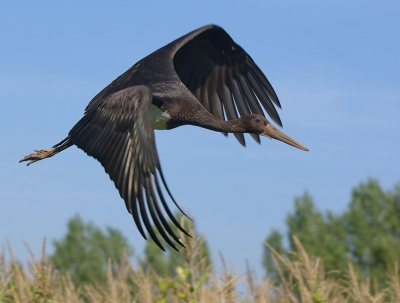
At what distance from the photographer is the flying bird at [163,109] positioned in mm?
5902

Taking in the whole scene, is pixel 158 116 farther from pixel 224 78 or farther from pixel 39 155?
pixel 224 78

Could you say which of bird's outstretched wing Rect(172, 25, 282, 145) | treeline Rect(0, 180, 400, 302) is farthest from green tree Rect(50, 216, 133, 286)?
bird's outstretched wing Rect(172, 25, 282, 145)

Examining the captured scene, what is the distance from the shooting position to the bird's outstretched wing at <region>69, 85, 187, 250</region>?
18.8ft

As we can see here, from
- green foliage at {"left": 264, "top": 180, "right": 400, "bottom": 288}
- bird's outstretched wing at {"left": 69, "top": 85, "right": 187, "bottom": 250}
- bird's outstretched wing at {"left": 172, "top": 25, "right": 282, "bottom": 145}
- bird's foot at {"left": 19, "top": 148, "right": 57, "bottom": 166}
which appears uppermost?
green foliage at {"left": 264, "top": 180, "right": 400, "bottom": 288}

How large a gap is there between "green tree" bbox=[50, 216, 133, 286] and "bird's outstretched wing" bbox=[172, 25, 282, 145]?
52252 millimetres

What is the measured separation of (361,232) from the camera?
165 ft

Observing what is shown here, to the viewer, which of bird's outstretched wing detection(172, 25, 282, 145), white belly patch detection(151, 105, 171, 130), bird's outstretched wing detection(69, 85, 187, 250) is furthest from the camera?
bird's outstretched wing detection(172, 25, 282, 145)

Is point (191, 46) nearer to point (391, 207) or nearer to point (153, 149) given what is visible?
point (153, 149)

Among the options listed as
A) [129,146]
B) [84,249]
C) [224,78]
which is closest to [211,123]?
[224,78]

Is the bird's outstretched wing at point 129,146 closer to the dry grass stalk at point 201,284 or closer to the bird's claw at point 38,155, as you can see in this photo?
the dry grass stalk at point 201,284

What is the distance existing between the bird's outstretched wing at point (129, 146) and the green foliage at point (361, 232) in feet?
141

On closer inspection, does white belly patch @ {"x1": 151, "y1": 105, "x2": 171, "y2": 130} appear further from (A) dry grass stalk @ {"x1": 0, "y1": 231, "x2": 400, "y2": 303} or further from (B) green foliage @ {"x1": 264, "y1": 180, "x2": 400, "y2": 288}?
(B) green foliage @ {"x1": 264, "y1": 180, "x2": 400, "y2": 288}

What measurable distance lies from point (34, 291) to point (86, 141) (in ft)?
4.54

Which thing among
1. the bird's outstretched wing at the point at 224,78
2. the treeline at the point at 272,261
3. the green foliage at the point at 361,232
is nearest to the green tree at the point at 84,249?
the treeline at the point at 272,261
